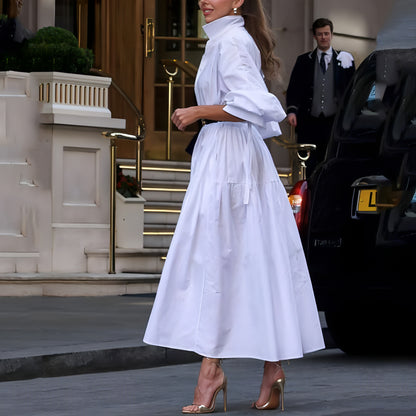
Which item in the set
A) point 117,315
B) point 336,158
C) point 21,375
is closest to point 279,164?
point 117,315

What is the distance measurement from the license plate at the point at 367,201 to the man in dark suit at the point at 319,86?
15.4ft

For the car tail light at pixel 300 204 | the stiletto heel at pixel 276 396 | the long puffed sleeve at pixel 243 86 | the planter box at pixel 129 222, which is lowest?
the stiletto heel at pixel 276 396

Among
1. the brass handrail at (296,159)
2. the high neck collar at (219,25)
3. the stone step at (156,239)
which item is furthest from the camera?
the brass handrail at (296,159)

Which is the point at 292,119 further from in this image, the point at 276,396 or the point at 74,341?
the point at 276,396

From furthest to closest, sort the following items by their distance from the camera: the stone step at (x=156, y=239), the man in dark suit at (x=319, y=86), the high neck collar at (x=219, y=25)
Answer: the stone step at (x=156, y=239)
the man in dark suit at (x=319, y=86)
the high neck collar at (x=219, y=25)

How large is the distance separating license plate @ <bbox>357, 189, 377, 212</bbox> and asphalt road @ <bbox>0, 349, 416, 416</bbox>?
933 mm

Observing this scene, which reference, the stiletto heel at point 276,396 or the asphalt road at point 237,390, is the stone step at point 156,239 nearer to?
the asphalt road at point 237,390

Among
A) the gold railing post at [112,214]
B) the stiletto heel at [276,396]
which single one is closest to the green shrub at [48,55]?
the gold railing post at [112,214]

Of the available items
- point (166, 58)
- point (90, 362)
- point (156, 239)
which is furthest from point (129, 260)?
point (166, 58)

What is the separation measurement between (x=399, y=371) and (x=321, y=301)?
63 centimetres

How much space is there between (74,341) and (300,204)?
1.63 m

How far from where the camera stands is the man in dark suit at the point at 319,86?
1247 centimetres

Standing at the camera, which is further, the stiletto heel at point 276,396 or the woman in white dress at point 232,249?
the stiletto heel at point 276,396

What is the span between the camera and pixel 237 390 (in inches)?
262
